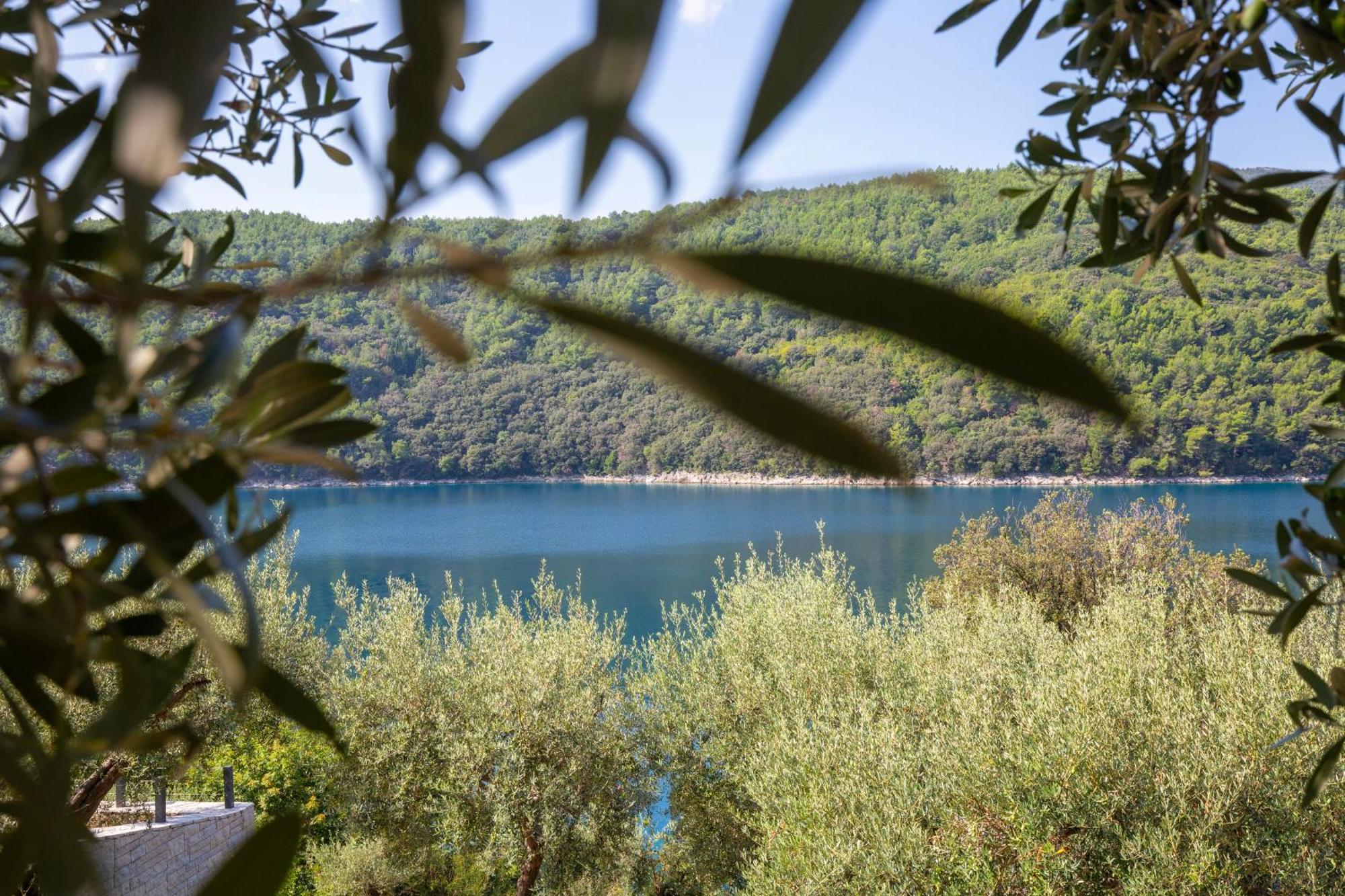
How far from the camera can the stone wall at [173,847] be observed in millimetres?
6699

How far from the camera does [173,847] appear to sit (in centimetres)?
721

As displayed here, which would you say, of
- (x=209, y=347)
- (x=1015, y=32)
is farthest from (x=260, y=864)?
(x=1015, y=32)

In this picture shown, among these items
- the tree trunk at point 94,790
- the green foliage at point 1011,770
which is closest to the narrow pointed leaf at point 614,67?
the green foliage at point 1011,770

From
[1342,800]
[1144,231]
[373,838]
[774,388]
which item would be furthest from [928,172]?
[373,838]

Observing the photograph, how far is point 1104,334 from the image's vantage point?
9.52 meters

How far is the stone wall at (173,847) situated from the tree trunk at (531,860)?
2.55m

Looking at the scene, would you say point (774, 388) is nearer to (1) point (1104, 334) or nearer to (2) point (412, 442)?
(1) point (1104, 334)

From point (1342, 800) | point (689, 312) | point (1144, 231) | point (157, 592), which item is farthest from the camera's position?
point (1342, 800)

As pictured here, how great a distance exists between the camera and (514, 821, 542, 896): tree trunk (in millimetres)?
8797

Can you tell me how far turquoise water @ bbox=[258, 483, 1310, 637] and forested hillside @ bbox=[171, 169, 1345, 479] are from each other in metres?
1.87

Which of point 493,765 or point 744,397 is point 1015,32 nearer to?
point 744,397

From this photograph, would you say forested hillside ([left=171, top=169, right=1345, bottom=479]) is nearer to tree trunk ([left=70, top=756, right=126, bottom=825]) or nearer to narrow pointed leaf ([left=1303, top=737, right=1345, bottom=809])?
narrow pointed leaf ([left=1303, top=737, right=1345, bottom=809])

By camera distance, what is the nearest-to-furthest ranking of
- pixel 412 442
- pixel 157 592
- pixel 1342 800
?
pixel 157 592
pixel 1342 800
pixel 412 442

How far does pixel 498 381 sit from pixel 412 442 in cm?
1934
